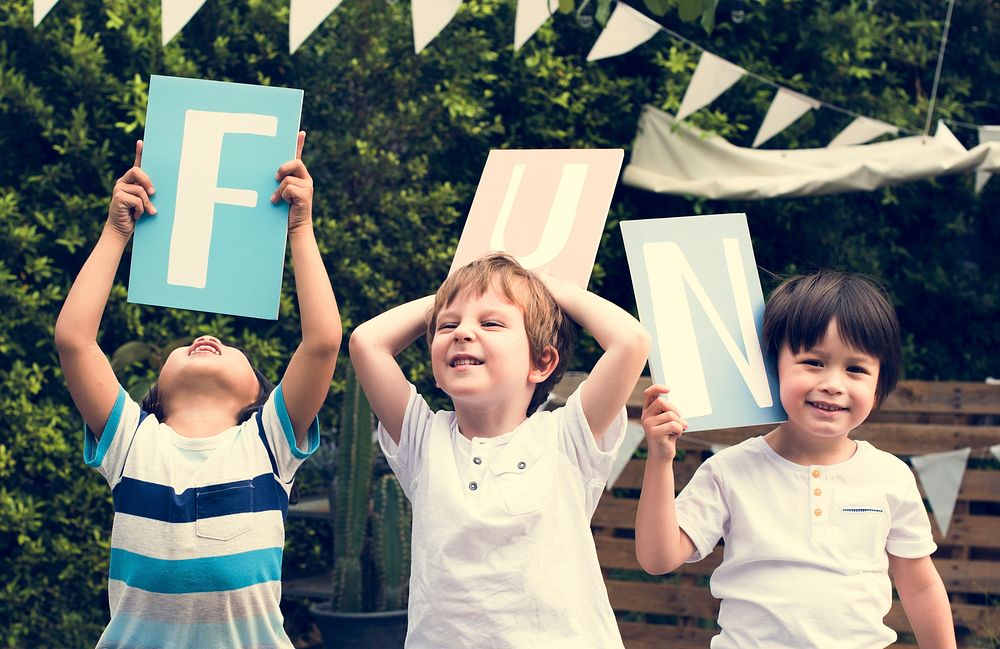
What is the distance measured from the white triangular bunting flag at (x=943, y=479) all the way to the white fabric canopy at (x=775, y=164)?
3.76 feet

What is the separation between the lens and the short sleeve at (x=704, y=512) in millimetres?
1947

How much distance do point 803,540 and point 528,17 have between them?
7.82 feet

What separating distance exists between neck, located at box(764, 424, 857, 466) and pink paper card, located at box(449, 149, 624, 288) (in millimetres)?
466

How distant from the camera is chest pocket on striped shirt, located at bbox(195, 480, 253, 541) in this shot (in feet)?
6.17

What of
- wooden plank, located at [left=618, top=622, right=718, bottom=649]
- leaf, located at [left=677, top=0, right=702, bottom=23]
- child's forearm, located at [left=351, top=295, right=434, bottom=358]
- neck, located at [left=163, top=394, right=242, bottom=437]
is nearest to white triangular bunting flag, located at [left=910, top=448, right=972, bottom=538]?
wooden plank, located at [left=618, top=622, right=718, bottom=649]

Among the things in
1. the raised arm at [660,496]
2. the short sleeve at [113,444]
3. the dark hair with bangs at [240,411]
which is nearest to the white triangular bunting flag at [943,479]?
the raised arm at [660,496]

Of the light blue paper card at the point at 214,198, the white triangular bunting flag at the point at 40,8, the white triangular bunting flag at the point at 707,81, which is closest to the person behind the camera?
the light blue paper card at the point at 214,198

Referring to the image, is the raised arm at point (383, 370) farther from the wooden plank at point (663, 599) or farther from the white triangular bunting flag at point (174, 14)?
the wooden plank at point (663, 599)

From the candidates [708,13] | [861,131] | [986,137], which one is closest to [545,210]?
[708,13]

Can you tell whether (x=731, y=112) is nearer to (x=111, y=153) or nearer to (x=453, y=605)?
(x=111, y=153)

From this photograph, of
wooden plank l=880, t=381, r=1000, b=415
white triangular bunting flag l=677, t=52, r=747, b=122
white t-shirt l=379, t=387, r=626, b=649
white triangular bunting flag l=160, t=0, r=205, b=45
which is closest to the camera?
white t-shirt l=379, t=387, r=626, b=649

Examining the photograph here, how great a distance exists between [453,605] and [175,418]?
0.63 metres

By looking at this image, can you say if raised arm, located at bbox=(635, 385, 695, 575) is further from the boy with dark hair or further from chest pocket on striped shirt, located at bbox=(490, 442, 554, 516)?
chest pocket on striped shirt, located at bbox=(490, 442, 554, 516)

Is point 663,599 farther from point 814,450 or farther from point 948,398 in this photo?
point 814,450
